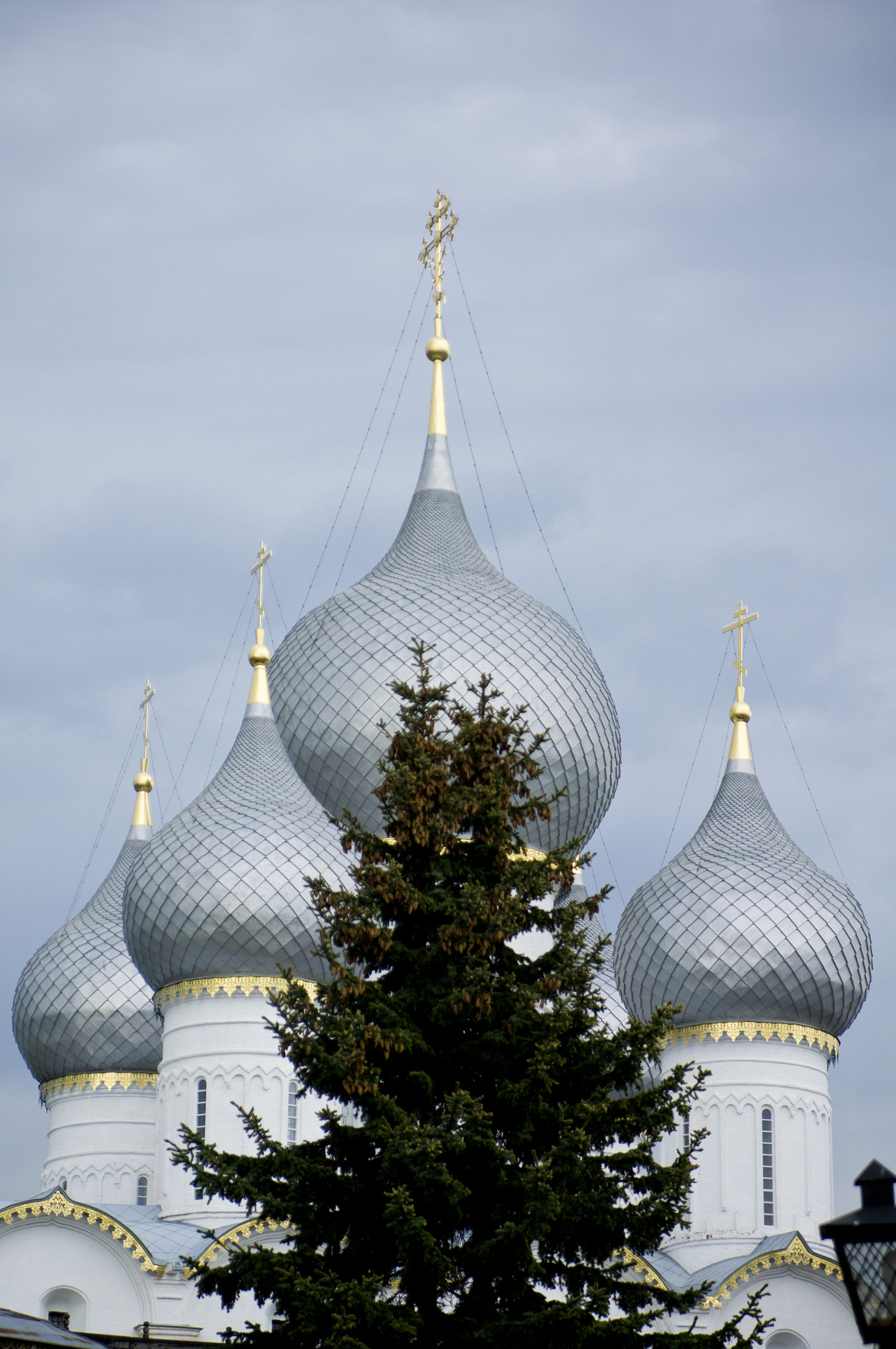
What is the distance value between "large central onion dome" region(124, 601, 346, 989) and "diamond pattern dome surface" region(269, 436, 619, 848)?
1.00m

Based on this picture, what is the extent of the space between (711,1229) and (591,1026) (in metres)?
12.2

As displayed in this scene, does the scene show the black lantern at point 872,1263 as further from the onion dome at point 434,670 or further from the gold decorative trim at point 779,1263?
the onion dome at point 434,670

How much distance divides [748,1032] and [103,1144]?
826 cm

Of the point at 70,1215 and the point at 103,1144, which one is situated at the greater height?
the point at 103,1144

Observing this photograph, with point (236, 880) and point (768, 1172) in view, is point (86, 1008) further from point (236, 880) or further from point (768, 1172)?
point (768, 1172)


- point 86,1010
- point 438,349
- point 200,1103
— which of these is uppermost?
point 438,349

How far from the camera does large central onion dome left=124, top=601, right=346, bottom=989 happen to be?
22453mm

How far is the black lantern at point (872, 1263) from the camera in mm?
5605

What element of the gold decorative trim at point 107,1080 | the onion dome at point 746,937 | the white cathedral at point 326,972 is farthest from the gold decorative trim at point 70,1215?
the onion dome at point 746,937

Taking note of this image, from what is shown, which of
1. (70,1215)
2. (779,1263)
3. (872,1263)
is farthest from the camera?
(779,1263)

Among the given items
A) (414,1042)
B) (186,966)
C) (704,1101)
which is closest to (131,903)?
(186,966)

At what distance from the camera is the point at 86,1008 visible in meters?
26.3

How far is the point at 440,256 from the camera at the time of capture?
92.7 feet

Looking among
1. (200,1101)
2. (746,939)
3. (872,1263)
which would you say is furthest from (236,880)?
(872,1263)
